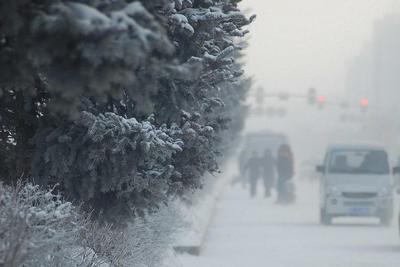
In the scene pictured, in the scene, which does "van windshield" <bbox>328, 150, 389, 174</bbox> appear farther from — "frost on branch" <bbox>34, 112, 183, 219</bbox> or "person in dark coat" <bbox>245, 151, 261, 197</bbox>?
"frost on branch" <bbox>34, 112, 183, 219</bbox>

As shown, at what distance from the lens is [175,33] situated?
10438 millimetres

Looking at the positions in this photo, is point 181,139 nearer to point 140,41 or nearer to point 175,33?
point 175,33

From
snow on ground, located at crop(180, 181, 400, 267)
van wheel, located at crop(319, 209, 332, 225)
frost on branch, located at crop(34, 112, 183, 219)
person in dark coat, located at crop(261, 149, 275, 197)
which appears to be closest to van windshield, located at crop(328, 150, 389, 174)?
van wheel, located at crop(319, 209, 332, 225)

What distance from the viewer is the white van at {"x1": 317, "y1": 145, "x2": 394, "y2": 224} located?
26.8 metres

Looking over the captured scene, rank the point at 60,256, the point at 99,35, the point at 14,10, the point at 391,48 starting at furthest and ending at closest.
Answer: the point at 391,48 < the point at 60,256 < the point at 14,10 < the point at 99,35

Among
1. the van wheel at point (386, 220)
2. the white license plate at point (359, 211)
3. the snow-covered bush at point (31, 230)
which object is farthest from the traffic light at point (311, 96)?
the snow-covered bush at point (31, 230)

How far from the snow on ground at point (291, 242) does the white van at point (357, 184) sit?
398 mm

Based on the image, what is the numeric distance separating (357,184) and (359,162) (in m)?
1.22

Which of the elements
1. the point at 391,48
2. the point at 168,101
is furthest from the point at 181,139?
the point at 391,48

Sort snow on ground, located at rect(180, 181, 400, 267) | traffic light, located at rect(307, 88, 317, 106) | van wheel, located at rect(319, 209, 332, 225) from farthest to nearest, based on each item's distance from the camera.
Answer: traffic light, located at rect(307, 88, 317, 106) < van wheel, located at rect(319, 209, 332, 225) < snow on ground, located at rect(180, 181, 400, 267)

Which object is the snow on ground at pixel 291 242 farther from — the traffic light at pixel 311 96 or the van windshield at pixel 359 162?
the traffic light at pixel 311 96

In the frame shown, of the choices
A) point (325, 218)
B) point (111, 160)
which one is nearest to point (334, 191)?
point (325, 218)

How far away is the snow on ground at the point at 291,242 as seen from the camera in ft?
56.0

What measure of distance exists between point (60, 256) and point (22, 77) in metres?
2.27
